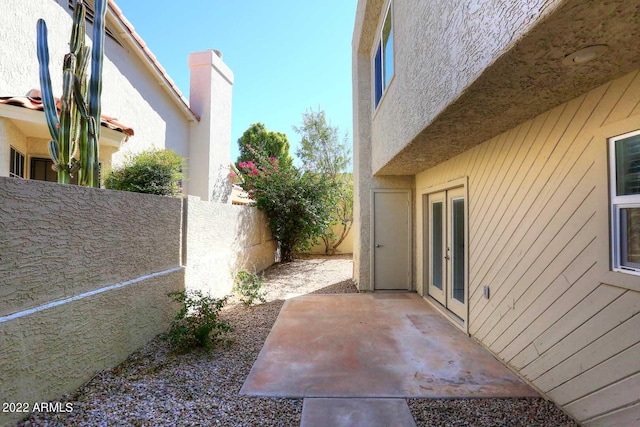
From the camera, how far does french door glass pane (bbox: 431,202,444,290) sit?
7500mm

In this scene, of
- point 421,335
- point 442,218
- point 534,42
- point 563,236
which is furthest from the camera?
point 442,218

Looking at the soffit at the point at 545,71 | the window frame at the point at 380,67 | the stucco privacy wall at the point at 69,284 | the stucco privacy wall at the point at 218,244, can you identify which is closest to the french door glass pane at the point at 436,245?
the window frame at the point at 380,67

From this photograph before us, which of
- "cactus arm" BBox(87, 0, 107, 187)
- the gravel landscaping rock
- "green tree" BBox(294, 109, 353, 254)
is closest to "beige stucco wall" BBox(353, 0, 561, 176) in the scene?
the gravel landscaping rock

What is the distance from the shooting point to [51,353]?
3.10m

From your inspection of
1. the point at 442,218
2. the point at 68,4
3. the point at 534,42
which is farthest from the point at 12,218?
the point at 68,4

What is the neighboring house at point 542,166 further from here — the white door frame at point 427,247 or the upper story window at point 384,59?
the upper story window at point 384,59

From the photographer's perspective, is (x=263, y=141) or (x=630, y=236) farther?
(x=263, y=141)

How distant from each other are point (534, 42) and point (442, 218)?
5.37 metres

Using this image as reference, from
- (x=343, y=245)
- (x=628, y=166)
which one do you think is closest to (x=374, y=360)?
(x=628, y=166)

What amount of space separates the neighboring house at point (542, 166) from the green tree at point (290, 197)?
6.91 m

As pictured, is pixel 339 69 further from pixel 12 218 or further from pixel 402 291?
pixel 12 218

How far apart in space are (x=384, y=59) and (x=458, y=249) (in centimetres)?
468

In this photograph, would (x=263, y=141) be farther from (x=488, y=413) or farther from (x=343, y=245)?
(x=488, y=413)

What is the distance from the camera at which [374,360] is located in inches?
179
